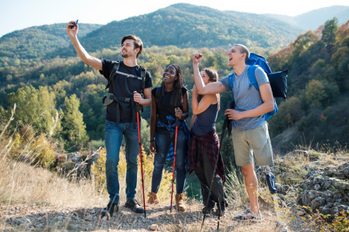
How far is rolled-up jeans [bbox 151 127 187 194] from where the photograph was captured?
2924 mm

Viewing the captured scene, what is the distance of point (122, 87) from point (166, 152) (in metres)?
1.00

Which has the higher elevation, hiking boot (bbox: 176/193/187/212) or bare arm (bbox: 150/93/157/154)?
bare arm (bbox: 150/93/157/154)

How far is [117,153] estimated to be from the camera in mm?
2598

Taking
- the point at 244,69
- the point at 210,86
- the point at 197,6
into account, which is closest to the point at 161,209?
the point at 210,86

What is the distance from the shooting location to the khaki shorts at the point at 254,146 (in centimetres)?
242

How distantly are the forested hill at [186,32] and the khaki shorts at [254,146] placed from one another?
10024 cm

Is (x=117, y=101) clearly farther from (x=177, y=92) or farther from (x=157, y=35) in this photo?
(x=157, y=35)

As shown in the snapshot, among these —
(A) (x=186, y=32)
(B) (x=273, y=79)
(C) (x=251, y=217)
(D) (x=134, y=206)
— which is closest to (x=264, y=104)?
(B) (x=273, y=79)

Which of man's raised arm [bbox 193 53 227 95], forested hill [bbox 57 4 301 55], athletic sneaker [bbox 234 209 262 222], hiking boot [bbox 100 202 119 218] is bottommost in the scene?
athletic sneaker [bbox 234 209 262 222]

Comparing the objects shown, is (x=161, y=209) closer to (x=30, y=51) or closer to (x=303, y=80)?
(x=303, y=80)

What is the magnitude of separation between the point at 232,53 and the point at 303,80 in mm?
30411

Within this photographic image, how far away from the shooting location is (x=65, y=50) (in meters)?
99.6

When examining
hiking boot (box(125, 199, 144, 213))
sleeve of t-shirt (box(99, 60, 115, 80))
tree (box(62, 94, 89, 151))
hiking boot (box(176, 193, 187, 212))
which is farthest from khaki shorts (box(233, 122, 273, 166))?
tree (box(62, 94, 89, 151))

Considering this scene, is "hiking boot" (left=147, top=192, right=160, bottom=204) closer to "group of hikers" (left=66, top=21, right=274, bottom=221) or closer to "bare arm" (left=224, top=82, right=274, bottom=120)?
"group of hikers" (left=66, top=21, right=274, bottom=221)
